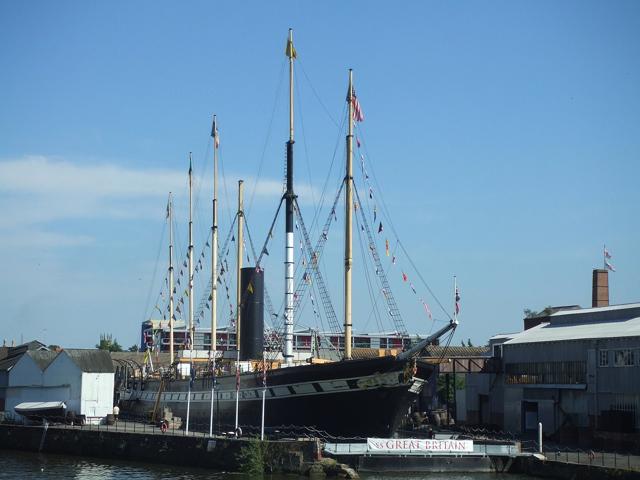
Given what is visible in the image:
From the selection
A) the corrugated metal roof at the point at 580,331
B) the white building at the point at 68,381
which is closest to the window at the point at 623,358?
the corrugated metal roof at the point at 580,331

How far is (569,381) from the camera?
5506cm

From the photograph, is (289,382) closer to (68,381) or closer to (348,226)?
(348,226)

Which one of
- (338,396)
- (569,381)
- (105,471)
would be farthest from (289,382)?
(569,381)

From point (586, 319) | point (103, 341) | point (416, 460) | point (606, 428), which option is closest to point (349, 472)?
point (416, 460)

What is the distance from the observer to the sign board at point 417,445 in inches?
1784

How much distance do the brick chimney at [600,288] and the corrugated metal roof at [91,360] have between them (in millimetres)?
36192

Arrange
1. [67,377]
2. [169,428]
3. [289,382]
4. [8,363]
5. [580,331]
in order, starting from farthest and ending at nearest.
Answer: [8,363]
[67,377]
[169,428]
[580,331]
[289,382]

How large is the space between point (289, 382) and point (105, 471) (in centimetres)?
1128

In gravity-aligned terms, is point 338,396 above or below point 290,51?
below

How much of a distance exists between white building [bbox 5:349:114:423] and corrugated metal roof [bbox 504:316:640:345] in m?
27.3

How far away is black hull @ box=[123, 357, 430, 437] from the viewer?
5103cm

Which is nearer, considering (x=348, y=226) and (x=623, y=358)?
(x=623, y=358)

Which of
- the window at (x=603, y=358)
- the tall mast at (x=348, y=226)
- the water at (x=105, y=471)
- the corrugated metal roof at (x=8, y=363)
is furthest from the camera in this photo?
the corrugated metal roof at (x=8, y=363)

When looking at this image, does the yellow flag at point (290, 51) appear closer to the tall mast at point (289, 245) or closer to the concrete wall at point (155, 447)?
the tall mast at point (289, 245)
